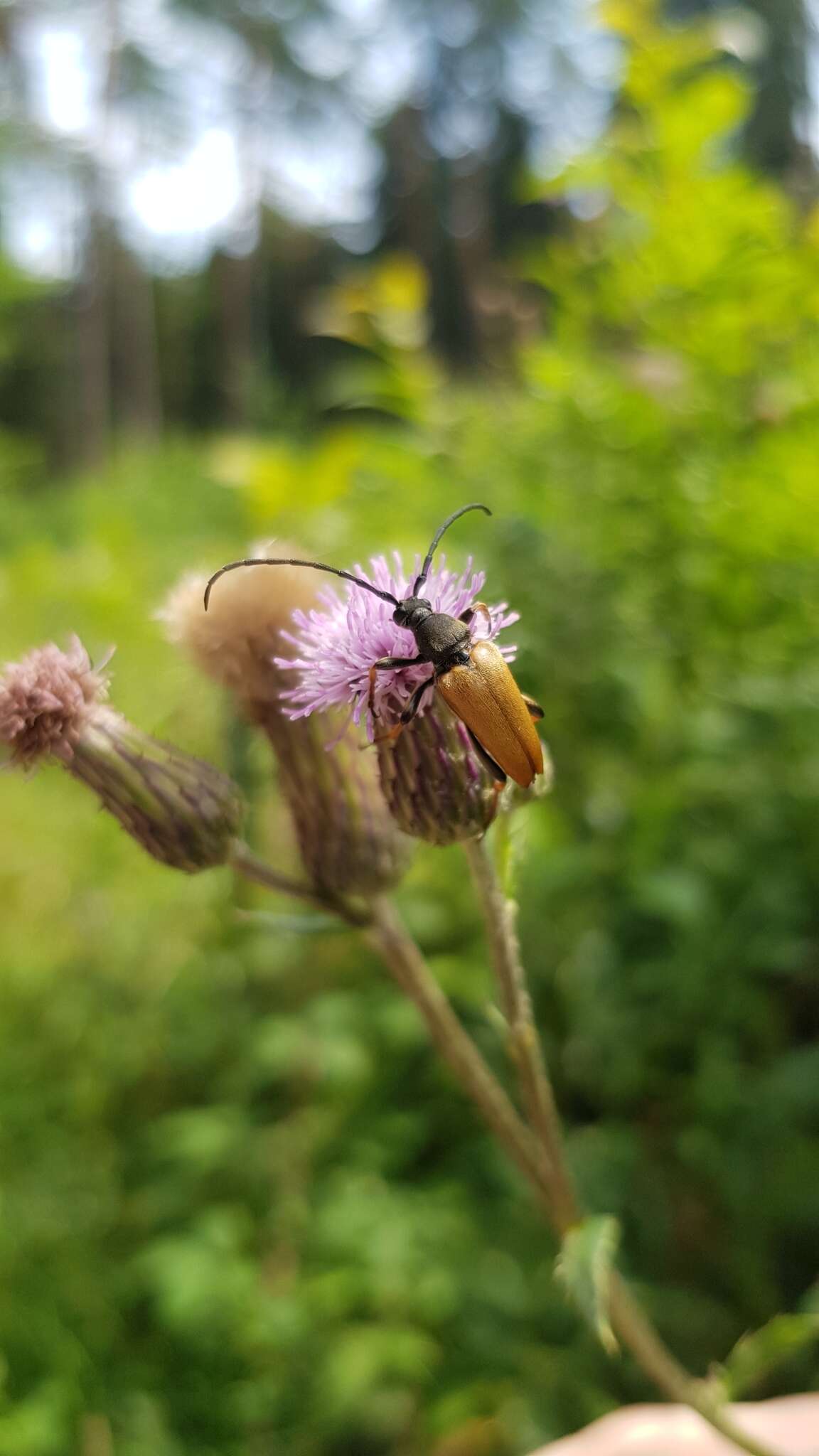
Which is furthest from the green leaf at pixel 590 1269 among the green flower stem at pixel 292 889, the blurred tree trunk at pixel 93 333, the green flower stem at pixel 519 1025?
the blurred tree trunk at pixel 93 333

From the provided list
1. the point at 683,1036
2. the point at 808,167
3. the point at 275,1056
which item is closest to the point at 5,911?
the point at 275,1056

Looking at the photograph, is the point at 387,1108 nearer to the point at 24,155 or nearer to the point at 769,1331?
the point at 769,1331

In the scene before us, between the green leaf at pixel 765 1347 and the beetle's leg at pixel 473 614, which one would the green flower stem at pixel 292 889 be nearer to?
the beetle's leg at pixel 473 614

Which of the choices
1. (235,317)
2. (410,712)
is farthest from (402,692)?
(235,317)

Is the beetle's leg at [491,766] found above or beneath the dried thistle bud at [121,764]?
beneath

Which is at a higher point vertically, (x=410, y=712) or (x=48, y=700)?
(x=48, y=700)

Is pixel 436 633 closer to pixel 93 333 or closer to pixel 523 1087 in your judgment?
pixel 523 1087

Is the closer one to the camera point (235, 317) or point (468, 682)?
point (468, 682)
